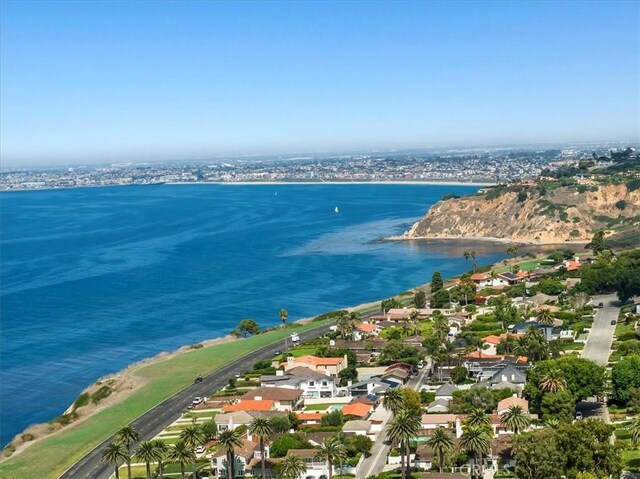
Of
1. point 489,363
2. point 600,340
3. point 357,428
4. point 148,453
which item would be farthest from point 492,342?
point 148,453

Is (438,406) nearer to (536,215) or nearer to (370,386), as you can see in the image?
(370,386)

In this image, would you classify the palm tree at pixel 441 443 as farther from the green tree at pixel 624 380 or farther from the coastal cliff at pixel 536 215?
the coastal cliff at pixel 536 215

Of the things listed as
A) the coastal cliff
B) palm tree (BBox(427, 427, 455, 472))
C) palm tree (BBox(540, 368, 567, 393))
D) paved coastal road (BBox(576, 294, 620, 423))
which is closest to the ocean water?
the coastal cliff

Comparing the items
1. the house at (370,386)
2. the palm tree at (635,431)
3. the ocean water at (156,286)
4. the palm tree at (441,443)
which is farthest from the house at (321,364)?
the palm tree at (635,431)

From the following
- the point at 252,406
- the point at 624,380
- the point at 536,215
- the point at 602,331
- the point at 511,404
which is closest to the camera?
the point at 511,404

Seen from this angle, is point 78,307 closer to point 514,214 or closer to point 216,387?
point 216,387
